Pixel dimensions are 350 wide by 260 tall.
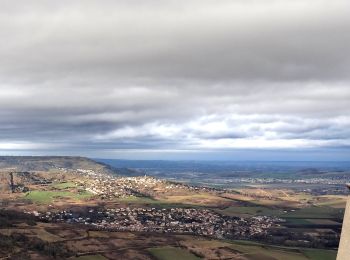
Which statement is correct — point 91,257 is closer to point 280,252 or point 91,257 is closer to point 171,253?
point 171,253

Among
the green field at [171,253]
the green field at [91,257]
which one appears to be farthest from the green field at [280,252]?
the green field at [91,257]

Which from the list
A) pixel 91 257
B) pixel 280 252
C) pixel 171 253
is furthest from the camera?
pixel 280 252

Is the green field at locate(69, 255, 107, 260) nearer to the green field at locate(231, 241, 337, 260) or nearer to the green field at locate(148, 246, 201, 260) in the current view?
the green field at locate(148, 246, 201, 260)

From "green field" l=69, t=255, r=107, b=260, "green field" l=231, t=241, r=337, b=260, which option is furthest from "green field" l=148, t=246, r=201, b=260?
"green field" l=231, t=241, r=337, b=260

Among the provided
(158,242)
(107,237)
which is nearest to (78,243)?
(107,237)

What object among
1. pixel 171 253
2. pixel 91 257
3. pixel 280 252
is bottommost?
pixel 280 252

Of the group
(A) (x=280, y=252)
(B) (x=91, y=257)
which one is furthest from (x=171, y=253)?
(A) (x=280, y=252)

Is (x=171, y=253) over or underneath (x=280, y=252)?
over

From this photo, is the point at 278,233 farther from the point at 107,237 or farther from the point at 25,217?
the point at 25,217
